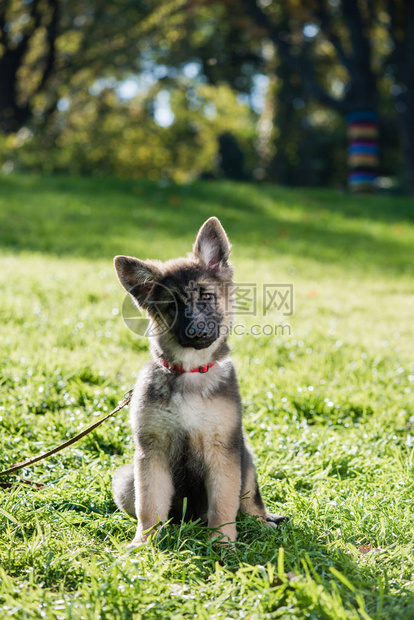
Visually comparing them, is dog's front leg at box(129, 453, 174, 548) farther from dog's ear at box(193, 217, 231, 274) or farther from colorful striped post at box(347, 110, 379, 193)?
colorful striped post at box(347, 110, 379, 193)

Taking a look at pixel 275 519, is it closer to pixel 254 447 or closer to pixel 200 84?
pixel 254 447

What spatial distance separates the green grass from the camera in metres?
2.65

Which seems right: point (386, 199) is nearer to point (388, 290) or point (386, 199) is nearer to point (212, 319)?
point (388, 290)

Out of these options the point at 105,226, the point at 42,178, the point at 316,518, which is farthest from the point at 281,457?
the point at 42,178

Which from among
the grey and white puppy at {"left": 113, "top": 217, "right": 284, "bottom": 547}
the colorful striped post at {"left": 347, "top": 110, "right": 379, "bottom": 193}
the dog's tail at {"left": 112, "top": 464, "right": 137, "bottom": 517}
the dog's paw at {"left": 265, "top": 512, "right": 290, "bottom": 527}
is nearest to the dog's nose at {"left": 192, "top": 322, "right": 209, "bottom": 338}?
the grey and white puppy at {"left": 113, "top": 217, "right": 284, "bottom": 547}

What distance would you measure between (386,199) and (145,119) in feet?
42.5

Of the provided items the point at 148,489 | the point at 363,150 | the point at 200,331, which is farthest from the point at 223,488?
the point at 363,150

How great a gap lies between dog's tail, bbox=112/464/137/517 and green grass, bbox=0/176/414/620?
0.07m

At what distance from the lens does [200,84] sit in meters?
→ 27.5

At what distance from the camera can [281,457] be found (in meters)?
4.16

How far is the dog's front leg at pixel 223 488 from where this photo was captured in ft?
10.0

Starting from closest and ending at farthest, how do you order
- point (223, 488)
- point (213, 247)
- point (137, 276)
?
point (223, 488) → point (137, 276) → point (213, 247)

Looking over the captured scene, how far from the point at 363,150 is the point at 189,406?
1708 centimetres

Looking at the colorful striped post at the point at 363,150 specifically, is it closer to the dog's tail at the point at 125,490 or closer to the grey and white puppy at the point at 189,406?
the grey and white puppy at the point at 189,406
